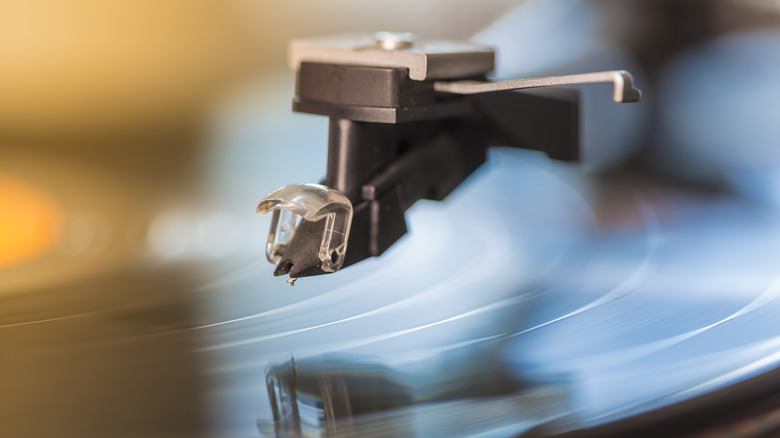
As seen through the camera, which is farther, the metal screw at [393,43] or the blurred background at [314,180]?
the metal screw at [393,43]

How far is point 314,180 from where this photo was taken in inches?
35.6

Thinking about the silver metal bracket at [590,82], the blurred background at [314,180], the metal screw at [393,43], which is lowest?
the blurred background at [314,180]

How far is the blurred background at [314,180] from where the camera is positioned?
Result: 0.46m

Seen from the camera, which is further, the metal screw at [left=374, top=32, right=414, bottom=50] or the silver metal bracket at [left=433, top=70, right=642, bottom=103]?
the metal screw at [left=374, top=32, right=414, bottom=50]

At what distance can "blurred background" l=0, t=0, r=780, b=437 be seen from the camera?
46cm

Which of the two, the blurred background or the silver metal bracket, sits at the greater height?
the silver metal bracket

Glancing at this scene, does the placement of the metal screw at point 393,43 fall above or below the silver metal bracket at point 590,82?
above

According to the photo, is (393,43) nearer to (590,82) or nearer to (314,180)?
(590,82)

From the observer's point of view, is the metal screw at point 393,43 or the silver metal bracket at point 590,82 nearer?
the silver metal bracket at point 590,82

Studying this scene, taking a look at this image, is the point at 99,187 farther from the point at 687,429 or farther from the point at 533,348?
the point at 687,429

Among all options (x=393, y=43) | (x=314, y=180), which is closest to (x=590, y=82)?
(x=393, y=43)

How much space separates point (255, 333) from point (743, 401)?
274 millimetres

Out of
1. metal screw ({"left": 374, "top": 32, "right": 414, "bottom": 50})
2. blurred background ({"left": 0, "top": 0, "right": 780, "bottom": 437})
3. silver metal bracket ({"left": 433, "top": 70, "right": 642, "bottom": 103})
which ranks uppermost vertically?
metal screw ({"left": 374, "top": 32, "right": 414, "bottom": 50})

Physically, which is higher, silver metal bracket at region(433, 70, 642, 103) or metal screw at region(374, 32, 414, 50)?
metal screw at region(374, 32, 414, 50)
